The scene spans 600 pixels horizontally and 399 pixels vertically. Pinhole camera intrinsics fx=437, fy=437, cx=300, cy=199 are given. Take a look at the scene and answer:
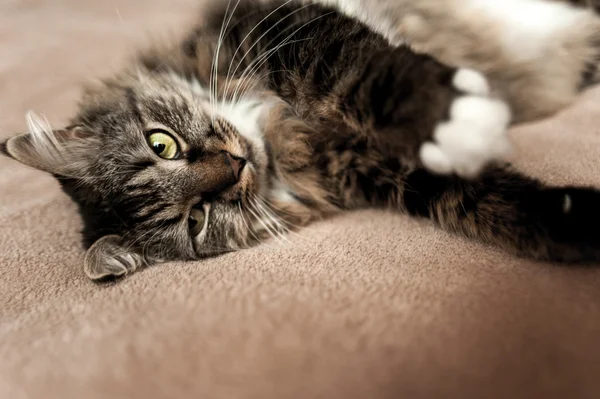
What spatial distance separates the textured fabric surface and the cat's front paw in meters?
0.19

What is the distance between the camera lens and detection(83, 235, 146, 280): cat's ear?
38.1 inches

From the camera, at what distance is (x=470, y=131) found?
0.80 metres

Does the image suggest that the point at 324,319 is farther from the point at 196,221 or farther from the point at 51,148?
the point at 51,148

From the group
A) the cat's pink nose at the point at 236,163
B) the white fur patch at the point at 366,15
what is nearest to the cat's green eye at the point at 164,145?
the cat's pink nose at the point at 236,163

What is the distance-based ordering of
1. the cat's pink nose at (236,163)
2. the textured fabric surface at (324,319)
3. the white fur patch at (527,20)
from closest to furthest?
the textured fabric surface at (324,319), the cat's pink nose at (236,163), the white fur patch at (527,20)

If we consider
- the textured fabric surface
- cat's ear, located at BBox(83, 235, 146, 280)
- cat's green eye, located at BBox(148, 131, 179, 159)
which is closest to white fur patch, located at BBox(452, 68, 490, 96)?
the textured fabric surface

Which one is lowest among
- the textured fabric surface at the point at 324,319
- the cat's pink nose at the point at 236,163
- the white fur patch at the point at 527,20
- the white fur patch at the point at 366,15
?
the textured fabric surface at the point at 324,319

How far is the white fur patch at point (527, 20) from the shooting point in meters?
1.45

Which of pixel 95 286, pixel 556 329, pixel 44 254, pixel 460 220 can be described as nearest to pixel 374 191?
pixel 460 220

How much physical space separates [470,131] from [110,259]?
81cm

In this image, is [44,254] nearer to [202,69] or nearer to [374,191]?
[202,69]

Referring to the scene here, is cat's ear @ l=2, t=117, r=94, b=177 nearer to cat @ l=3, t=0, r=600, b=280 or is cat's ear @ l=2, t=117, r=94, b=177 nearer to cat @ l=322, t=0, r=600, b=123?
cat @ l=3, t=0, r=600, b=280

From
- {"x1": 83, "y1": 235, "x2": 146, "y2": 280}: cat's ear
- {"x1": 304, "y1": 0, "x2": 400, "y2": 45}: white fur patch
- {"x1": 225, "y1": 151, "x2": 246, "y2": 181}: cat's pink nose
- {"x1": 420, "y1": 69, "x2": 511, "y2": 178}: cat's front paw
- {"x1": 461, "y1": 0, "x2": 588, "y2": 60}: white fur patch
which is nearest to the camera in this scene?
{"x1": 420, "y1": 69, "x2": 511, "y2": 178}: cat's front paw

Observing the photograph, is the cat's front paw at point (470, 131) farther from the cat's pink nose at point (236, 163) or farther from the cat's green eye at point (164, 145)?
the cat's green eye at point (164, 145)
